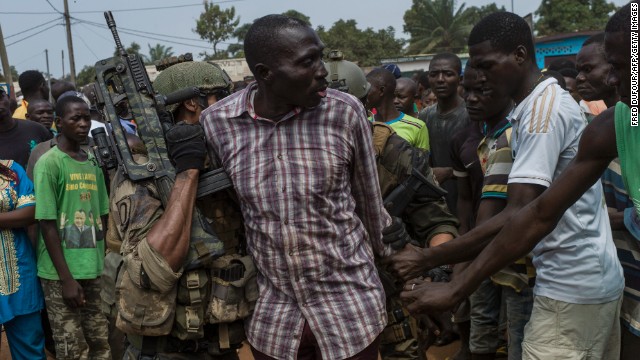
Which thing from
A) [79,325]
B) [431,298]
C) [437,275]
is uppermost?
[431,298]

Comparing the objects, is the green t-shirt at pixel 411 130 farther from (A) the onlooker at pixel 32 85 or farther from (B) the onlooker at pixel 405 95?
(A) the onlooker at pixel 32 85

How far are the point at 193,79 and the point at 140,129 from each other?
392 mm

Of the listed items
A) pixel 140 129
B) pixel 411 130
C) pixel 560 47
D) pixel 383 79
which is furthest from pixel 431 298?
pixel 560 47

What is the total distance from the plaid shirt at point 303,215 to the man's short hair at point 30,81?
221 inches

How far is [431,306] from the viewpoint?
2.41 m

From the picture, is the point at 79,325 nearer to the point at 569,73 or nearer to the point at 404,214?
the point at 404,214

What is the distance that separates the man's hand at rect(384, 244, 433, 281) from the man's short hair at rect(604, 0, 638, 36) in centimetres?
110

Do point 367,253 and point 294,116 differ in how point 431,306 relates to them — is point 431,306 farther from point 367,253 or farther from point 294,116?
point 294,116

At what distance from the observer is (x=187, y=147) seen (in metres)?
2.30

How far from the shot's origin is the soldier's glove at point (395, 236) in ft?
→ 8.29

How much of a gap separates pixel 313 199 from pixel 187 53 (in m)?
1.02

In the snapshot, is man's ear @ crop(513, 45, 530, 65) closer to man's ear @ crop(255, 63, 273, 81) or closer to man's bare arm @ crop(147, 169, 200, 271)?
man's ear @ crop(255, 63, 273, 81)

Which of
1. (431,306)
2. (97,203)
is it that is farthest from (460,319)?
(97,203)

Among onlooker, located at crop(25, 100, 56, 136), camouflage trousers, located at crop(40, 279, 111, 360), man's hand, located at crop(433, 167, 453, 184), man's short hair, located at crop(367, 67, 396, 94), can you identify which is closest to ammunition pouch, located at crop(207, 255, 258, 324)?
camouflage trousers, located at crop(40, 279, 111, 360)
